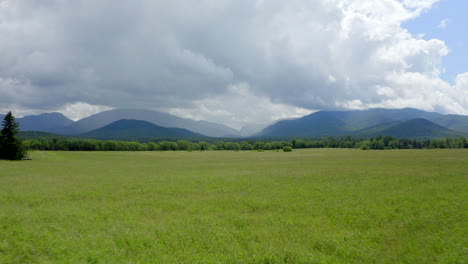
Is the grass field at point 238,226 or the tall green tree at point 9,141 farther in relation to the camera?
the tall green tree at point 9,141

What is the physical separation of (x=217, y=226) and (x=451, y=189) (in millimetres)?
23144

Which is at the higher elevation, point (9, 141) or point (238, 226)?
point (9, 141)

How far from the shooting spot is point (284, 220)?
14.7 metres

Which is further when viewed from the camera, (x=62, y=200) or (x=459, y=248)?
(x=62, y=200)

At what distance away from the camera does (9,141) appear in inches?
2440

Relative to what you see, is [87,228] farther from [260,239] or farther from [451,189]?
[451,189]

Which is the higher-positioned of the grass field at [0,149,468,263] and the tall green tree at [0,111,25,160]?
the tall green tree at [0,111,25,160]

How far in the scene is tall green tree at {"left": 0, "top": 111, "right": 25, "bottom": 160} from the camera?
202 ft

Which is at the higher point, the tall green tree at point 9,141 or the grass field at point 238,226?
the tall green tree at point 9,141

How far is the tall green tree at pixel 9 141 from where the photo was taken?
61.7 metres

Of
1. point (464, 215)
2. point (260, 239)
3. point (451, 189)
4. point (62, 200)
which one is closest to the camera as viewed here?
point (260, 239)

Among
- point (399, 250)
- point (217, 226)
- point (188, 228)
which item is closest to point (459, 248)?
point (399, 250)

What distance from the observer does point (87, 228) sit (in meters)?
13.1

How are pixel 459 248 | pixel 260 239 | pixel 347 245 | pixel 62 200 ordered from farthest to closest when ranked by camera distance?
pixel 62 200
pixel 260 239
pixel 347 245
pixel 459 248
